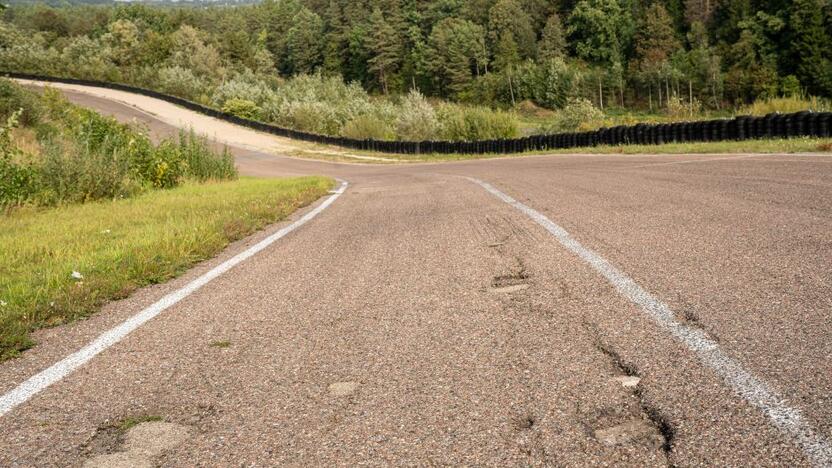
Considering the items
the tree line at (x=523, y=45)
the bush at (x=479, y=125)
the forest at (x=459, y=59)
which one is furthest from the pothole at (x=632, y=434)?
the tree line at (x=523, y=45)

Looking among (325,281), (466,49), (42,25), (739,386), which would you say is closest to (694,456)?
(739,386)

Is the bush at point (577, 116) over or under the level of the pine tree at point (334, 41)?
under

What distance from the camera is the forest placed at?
5972cm

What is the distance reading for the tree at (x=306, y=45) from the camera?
144m

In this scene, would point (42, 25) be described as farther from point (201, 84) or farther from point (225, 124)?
point (225, 124)

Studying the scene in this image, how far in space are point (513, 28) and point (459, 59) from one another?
16878mm

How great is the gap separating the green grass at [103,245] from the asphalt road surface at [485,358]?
319 mm

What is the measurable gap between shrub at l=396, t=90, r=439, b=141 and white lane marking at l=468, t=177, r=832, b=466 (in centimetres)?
4425

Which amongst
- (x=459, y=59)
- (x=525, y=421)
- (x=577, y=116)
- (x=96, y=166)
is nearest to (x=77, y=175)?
(x=96, y=166)

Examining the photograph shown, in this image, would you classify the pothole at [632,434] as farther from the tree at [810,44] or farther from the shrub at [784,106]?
the tree at [810,44]

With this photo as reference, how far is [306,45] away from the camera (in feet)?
475

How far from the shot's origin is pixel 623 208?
8688 millimetres

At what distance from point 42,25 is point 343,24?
55185mm

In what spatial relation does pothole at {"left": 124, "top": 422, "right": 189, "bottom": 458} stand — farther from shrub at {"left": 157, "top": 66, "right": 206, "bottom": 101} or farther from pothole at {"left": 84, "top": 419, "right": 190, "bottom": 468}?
shrub at {"left": 157, "top": 66, "right": 206, "bottom": 101}
